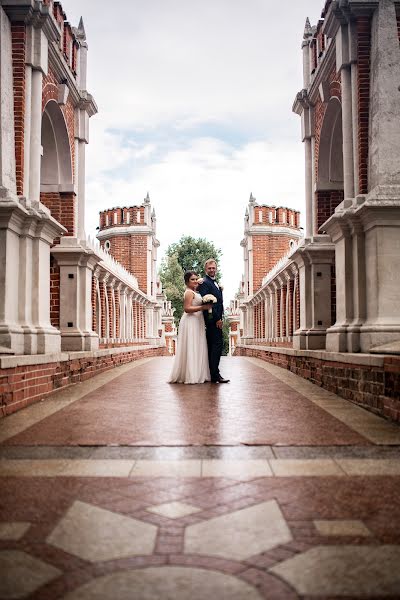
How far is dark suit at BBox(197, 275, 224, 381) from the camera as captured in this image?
10.3 m

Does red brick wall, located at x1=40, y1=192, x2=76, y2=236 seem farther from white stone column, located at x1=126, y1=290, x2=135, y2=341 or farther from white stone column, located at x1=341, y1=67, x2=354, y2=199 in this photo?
white stone column, located at x1=126, y1=290, x2=135, y2=341

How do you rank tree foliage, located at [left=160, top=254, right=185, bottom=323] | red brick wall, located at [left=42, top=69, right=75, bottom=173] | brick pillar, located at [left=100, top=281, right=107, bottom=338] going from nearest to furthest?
red brick wall, located at [left=42, top=69, right=75, bottom=173] < brick pillar, located at [left=100, top=281, right=107, bottom=338] < tree foliage, located at [left=160, top=254, right=185, bottom=323]

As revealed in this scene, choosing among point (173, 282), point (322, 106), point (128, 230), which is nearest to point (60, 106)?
point (322, 106)

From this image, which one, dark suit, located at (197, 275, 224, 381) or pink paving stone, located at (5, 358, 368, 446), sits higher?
dark suit, located at (197, 275, 224, 381)

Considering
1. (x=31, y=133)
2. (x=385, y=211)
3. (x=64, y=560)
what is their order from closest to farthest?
(x=64, y=560) → (x=385, y=211) → (x=31, y=133)

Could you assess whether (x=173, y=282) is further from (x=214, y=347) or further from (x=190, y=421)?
(x=190, y=421)

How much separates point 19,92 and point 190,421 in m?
6.08

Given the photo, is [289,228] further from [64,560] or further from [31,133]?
[64,560]

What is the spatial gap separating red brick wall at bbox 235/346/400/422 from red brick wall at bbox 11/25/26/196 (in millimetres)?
5193

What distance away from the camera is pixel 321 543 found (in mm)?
2660

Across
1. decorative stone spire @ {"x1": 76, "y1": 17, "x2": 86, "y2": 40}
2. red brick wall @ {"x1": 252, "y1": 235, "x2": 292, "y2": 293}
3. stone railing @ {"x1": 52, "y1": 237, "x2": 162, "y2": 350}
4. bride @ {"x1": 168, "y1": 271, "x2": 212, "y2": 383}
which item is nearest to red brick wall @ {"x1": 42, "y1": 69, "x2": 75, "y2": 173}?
decorative stone spire @ {"x1": 76, "y1": 17, "x2": 86, "y2": 40}

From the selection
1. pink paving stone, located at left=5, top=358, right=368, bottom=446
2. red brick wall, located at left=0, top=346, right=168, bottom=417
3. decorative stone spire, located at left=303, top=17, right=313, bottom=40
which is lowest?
pink paving stone, located at left=5, top=358, right=368, bottom=446

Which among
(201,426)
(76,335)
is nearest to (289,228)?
(76,335)

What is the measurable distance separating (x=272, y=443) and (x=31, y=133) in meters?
6.81
